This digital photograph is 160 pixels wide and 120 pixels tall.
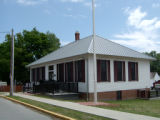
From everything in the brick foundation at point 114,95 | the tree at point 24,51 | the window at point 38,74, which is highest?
the tree at point 24,51

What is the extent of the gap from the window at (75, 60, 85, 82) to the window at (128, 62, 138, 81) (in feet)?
17.8

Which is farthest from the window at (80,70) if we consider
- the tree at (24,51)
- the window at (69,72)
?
the tree at (24,51)

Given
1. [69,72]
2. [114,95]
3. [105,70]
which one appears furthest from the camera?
[69,72]

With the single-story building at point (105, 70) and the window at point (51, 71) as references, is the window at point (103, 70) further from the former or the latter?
the window at point (51, 71)

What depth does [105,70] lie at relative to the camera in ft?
64.2

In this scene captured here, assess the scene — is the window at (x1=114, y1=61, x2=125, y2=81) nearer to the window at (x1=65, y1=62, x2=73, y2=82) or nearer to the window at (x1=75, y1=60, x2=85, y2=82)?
the window at (x1=75, y1=60, x2=85, y2=82)

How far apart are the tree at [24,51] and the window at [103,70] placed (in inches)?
835

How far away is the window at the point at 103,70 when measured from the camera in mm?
19002

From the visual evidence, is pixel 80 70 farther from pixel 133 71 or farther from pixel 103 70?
pixel 133 71

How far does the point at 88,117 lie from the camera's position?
9094 millimetres

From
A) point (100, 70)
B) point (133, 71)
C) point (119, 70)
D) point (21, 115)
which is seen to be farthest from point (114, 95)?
point (21, 115)

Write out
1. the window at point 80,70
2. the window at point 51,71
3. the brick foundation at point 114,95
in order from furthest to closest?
the window at point 51,71 → the window at point 80,70 → the brick foundation at point 114,95

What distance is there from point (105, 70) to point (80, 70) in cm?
224

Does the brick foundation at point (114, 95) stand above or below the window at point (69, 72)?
below
